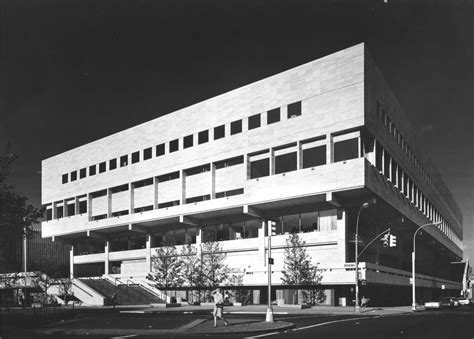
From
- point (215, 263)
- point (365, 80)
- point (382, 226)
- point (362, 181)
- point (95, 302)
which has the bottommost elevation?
point (95, 302)

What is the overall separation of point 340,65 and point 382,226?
22.4 metres

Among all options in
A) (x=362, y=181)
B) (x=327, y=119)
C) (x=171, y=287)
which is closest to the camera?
(x=362, y=181)

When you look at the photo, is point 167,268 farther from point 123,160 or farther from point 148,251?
point 123,160

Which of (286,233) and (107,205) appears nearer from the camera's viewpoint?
(286,233)

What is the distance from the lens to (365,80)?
51.8m

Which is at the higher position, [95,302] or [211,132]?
[211,132]

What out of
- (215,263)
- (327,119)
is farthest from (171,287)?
(327,119)

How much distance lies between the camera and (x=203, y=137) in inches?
2552

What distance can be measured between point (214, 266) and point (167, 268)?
664 centimetres

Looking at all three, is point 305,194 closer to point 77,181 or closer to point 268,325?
point 268,325

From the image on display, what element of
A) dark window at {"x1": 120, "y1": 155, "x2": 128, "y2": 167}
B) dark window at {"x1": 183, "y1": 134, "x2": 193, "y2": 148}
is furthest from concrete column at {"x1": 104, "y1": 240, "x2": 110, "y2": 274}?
dark window at {"x1": 183, "y1": 134, "x2": 193, "y2": 148}

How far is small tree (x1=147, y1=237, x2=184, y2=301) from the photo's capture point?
64.4 metres

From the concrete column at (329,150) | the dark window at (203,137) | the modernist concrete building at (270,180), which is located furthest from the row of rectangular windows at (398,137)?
the dark window at (203,137)

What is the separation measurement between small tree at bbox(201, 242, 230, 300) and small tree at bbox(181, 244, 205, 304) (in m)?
0.63
